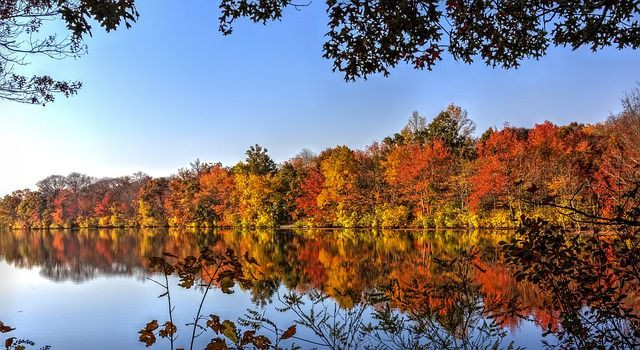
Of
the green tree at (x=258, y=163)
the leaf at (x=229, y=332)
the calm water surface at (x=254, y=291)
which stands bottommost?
the calm water surface at (x=254, y=291)

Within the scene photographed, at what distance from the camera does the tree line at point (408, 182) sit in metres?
25.2

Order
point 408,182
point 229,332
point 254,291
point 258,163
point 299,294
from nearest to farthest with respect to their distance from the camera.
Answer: point 229,332
point 299,294
point 254,291
point 408,182
point 258,163

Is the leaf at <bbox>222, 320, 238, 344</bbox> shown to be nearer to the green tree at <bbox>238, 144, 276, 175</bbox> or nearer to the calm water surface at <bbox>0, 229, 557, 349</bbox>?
the calm water surface at <bbox>0, 229, 557, 349</bbox>

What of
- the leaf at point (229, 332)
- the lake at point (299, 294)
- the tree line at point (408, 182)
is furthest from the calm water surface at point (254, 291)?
the tree line at point (408, 182)

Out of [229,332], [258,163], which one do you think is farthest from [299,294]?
[258,163]

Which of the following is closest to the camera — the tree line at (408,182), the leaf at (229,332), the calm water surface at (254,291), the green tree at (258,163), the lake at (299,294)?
the leaf at (229,332)

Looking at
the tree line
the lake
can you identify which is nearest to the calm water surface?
the lake

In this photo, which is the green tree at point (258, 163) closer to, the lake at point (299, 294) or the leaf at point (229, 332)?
the lake at point (299, 294)

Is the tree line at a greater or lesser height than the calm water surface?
greater

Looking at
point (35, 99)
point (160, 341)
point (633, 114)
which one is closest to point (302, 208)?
point (633, 114)

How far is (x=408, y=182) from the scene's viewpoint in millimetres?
31531

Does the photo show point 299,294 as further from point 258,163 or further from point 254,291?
point 258,163

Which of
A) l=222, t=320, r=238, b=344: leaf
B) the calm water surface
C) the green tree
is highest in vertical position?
the green tree

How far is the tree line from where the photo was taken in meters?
25.2
